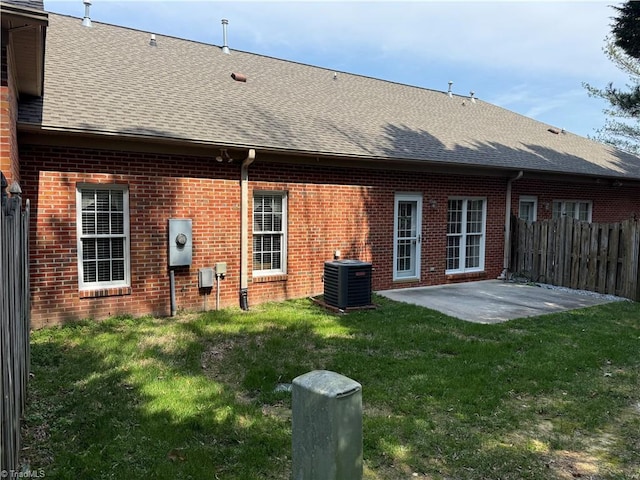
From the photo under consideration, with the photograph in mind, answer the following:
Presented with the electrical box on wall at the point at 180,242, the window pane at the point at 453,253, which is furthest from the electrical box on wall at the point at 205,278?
the window pane at the point at 453,253

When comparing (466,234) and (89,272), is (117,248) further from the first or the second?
(466,234)

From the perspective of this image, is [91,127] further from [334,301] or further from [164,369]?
[334,301]

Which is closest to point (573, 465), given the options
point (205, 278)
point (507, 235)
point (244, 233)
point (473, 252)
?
point (205, 278)

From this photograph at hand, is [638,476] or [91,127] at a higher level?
[91,127]

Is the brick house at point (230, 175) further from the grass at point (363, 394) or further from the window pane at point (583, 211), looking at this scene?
the grass at point (363, 394)

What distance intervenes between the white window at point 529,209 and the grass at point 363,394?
20.3ft

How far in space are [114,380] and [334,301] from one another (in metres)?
4.54

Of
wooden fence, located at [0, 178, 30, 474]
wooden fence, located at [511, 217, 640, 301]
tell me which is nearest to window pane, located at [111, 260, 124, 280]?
wooden fence, located at [0, 178, 30, 474]

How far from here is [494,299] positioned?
1000 cm

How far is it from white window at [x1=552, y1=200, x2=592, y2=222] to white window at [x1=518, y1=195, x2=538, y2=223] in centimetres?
78

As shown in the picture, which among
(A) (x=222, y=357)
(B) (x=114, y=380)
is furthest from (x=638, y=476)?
(B) (x=114, y=380)

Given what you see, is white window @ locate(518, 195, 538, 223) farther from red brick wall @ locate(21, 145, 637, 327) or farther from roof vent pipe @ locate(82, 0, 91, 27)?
roof vent pipe @ locate(82, 0, 91, 27)

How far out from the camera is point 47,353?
19.3ft

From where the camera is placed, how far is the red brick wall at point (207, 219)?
7.29m
